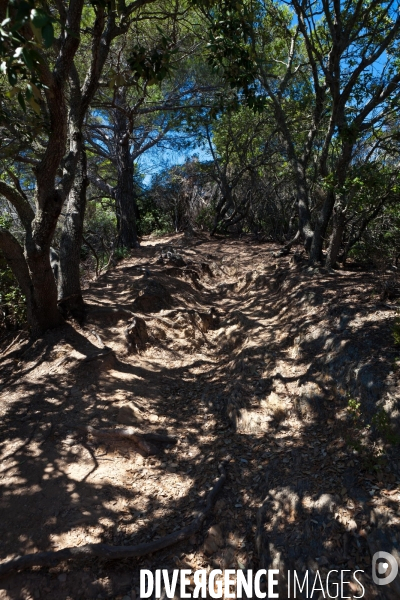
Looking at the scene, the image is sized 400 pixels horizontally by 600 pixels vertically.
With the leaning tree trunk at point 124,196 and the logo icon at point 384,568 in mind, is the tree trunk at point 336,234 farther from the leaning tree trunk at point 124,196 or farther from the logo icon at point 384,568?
the leaning tree trunk at point 124,196

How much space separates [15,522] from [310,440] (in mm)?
2829

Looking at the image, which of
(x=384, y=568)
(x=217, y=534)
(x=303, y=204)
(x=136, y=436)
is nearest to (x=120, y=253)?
(x=303, y=204)

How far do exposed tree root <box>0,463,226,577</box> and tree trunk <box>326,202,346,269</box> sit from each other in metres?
5.83

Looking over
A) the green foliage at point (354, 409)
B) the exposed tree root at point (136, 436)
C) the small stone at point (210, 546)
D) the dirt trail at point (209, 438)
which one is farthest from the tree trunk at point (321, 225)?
the small stone at point (210, 546)

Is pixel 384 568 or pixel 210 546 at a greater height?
pixel 384 568

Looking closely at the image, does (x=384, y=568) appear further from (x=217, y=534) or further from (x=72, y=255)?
(x=72, y=255)

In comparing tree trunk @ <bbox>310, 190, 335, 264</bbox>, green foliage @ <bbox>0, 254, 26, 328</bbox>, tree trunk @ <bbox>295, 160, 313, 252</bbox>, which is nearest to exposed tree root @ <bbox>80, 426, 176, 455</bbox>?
green foliage @ <bbox>0, 254, 26, 328</bbox>

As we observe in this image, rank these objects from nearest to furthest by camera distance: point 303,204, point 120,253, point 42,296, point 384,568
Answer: point 384,568
point 42,296
point 303,204
point 120,253

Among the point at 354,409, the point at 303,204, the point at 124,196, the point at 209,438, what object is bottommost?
the point at 209,438

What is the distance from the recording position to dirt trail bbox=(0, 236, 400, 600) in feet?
10.0

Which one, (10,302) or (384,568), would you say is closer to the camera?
(384,568)

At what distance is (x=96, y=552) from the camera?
3.07m

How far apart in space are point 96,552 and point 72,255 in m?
4.69

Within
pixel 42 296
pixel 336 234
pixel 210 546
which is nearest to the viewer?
pixel 210 546
